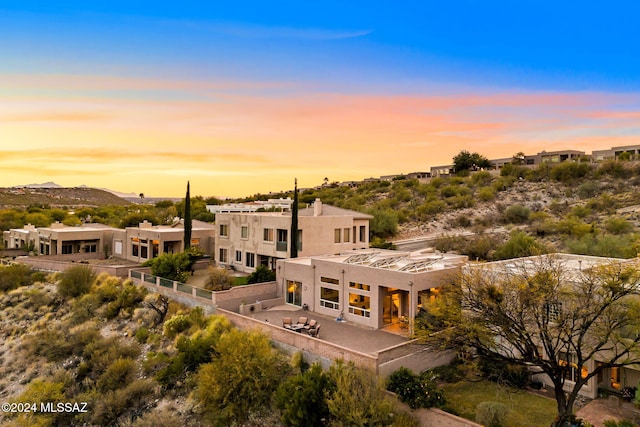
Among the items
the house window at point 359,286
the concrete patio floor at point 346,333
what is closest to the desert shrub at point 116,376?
the concrete patio floor at point 346,333

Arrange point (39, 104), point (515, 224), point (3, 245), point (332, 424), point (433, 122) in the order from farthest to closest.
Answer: point (3, 245)
point (515, 224)
point (433, 122)
point (39, 104)
point (332, 424)

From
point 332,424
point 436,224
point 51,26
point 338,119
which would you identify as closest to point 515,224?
point 436,224

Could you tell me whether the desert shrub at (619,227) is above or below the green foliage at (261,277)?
above

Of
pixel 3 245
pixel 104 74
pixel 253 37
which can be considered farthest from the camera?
pixel 3 245

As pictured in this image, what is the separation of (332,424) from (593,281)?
10869mm

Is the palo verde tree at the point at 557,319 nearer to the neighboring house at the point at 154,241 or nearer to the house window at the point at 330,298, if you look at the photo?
the house window at the point at 330,298

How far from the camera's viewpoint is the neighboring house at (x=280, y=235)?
31547 millimetres

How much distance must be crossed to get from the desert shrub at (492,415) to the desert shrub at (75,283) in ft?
105

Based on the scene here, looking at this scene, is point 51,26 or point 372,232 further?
point 372,232

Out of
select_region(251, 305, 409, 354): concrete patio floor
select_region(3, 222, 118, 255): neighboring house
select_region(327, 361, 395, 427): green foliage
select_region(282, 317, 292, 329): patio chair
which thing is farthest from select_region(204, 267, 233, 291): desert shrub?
select_region(3, 222, 118, 255): neighboring house

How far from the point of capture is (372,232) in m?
48.6

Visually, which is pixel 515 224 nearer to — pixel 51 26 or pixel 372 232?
pixel 372 232

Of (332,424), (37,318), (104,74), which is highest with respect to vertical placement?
(104,74)

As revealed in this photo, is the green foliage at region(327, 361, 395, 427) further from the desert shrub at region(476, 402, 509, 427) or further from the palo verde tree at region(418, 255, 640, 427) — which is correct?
the palo verde tree at region(418, 255, 640, 427)
